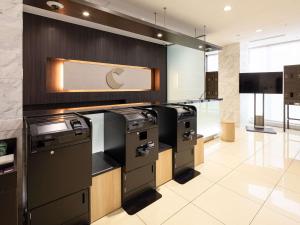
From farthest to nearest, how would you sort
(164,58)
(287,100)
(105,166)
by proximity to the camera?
(164,58) → (287,100) → (105,166)

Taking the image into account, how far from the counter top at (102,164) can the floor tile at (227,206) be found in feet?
3.62

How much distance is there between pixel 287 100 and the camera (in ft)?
18.9

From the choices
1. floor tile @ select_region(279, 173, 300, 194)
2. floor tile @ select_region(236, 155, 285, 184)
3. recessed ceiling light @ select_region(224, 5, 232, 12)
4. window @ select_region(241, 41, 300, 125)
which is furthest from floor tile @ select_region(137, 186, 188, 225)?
window @ select_region(241, 41, 300, 125)

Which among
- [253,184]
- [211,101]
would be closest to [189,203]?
[253,184]

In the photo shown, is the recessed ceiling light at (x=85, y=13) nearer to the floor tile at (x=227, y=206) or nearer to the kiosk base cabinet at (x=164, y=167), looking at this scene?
the kiosk base cabinet at (x=164, y=167)

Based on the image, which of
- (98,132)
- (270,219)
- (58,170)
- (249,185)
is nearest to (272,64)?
(249,185)

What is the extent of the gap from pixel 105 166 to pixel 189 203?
1.11 m

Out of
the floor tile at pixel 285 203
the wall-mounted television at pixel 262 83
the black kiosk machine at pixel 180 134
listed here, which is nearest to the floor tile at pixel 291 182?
the floor tile at pixel 285 203

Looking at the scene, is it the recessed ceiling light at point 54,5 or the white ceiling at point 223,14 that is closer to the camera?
the recessed ceiling light at point 54,5

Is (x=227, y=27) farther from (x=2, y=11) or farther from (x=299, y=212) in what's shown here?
(x=2, y=11)

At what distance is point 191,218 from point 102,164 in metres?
1.13

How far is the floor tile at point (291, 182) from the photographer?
8.47 ft

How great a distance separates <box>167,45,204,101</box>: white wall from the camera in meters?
5.77

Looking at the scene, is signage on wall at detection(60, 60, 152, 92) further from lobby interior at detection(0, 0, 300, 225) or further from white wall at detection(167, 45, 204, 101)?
white wall at detection(167, 45, 204, 101)
